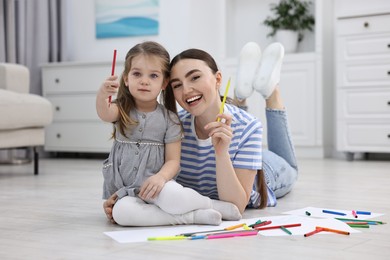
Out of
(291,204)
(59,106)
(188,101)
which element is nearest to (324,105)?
(59,106)

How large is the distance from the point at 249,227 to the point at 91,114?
9.78 ft

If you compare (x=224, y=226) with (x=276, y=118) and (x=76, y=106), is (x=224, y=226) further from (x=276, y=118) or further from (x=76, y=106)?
(x=76, y=106)

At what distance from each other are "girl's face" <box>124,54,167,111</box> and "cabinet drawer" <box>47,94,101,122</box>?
276 centimetres

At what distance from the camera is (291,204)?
6.84 feet

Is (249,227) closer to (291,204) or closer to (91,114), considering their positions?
(291,204)

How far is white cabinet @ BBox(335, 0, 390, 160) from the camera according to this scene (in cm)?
400

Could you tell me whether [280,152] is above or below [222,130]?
below

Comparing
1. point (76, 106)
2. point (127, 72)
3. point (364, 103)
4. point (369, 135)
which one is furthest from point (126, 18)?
point (127, 72)

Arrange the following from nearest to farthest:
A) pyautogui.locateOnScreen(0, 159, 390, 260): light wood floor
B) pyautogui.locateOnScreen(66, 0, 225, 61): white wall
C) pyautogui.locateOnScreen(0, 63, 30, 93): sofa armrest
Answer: pyautogui.locateOnScreen(0, 159, 390, 260): light wood floor, pyautogui.locateOnScreen(0, 63, 30, 93): sofa armrest, pyautogui.locateOnScreen(66, 0, 225, 61): white wall

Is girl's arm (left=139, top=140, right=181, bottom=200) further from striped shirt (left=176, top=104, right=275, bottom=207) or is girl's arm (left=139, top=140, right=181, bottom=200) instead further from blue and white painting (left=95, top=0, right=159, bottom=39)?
blue and white painting (left=95, top=0, right=159, bottom=39)

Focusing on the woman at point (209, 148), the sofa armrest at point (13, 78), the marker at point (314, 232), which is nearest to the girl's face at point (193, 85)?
the woman at point (209, 148)

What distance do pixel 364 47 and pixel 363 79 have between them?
21 cm

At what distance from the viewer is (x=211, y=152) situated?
1.77 metres

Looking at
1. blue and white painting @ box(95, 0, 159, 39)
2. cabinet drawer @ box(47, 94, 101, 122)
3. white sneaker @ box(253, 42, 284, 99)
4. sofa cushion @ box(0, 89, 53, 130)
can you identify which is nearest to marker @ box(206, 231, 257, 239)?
white sneaker @ box(253, 42, 284, 99)
